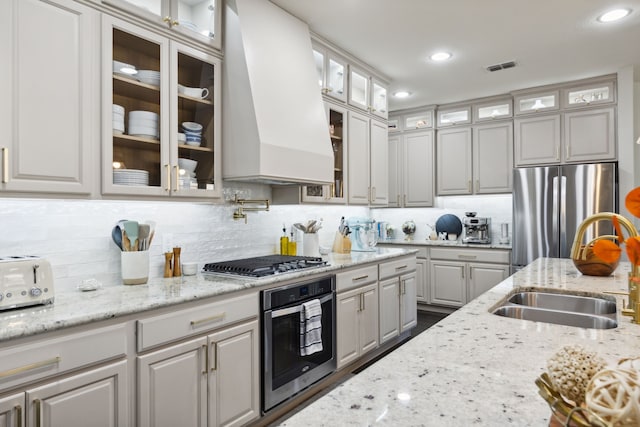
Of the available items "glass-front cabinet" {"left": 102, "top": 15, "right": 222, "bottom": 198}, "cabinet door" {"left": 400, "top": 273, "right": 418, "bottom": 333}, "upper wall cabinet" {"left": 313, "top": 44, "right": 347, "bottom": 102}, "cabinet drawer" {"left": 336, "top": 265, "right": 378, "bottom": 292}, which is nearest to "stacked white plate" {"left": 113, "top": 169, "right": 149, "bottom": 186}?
"glass-front cabinet" {"left": 102, "top": 15, "right": 222, "bottom": 198}

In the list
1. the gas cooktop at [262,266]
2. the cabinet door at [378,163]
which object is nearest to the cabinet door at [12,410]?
the gas cooktop at [262,266]

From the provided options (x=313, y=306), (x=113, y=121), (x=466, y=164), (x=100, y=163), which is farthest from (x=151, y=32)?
(x=466, y=164)

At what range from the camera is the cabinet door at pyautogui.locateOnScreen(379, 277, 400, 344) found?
11.6 feet

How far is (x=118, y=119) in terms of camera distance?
2059 mm

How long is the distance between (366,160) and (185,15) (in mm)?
2135

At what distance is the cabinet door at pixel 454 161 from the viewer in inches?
199

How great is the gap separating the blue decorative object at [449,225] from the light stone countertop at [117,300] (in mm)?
3073

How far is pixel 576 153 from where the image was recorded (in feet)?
14.0

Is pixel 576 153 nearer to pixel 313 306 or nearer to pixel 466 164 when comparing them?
pixel 466 164

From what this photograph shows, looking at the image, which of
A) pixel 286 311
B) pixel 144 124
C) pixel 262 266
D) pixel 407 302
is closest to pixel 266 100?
pixel 144 124

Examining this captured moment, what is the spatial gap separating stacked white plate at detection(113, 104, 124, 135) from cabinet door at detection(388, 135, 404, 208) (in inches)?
160

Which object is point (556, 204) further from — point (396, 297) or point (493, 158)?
point (396, 297)

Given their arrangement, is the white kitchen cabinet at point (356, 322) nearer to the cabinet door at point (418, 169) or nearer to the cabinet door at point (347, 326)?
the cabinet door at point (347, 326)

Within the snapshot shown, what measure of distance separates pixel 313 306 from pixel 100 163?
A: 150 centimetres
